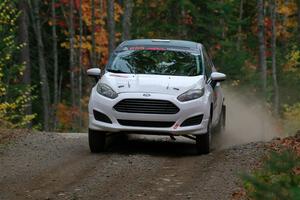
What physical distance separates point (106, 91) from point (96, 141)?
2.94 feet

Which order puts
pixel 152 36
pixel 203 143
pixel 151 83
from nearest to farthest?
1. pixel 151 83
2. pixel 203 143
3. pixel 152 36

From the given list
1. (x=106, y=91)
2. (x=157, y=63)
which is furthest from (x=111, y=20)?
(x=106, y=91)

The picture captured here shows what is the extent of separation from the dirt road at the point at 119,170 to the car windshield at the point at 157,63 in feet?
4.52

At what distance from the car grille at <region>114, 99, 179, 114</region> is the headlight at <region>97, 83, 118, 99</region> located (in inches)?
7.0

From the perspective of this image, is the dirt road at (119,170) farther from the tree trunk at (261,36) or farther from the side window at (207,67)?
the tree trunk at (261,36)

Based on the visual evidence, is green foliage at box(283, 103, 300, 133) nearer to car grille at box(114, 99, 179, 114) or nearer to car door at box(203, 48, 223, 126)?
car door at box(203, 48, 223, 126)

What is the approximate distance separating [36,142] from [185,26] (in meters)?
23.4

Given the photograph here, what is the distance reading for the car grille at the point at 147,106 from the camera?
11648 mm

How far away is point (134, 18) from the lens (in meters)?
40.9

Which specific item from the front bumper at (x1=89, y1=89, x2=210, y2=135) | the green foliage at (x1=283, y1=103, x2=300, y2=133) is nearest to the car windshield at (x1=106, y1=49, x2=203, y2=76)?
the front bumper at (x1=89, y1=89, x2=210, y2=135)

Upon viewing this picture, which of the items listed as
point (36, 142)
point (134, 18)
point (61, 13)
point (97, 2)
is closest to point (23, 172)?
point (36, 142)

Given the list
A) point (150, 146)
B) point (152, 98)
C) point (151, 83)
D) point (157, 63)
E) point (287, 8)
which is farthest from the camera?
point (287, 8)

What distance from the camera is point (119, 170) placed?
1019cm

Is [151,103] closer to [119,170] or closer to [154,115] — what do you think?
[154,115]
